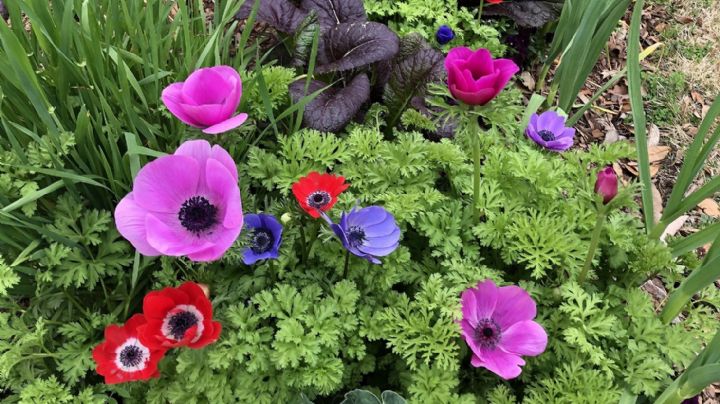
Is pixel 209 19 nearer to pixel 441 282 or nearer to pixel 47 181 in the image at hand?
pixel 47 181

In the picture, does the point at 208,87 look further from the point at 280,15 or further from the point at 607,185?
the point at 280,15

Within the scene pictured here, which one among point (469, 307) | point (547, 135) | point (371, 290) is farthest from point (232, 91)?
point (547, 135)

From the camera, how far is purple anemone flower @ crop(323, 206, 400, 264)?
1.20m

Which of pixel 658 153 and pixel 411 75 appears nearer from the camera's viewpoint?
pixel 411 75

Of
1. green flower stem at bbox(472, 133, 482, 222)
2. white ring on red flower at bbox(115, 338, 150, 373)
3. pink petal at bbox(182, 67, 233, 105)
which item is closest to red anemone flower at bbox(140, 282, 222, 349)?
white ring on red flower at bbox(115, 338, 150, 373)

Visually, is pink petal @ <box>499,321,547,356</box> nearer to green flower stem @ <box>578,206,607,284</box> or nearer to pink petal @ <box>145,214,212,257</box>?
green flower stem @ <box>578,206,607,284</box>

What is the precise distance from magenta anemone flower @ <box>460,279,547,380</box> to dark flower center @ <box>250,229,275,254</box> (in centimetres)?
45

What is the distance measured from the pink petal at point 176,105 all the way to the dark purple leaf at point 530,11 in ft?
5.71

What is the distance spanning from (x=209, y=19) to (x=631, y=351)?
6.65 feet

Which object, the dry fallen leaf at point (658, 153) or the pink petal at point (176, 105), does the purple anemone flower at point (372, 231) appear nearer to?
the pink petal at point (176, 105)

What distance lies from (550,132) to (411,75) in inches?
23.2

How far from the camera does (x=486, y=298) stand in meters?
1.30

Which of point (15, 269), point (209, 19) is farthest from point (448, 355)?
point (209, 19)

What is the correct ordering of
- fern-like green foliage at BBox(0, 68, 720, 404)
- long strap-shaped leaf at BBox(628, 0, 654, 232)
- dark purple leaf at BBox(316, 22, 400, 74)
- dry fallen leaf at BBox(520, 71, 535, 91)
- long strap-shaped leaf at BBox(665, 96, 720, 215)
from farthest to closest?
dry fallen leaf at BBox(520, 71, 535, 91), dark purple leaf at BBox(316, 22, 400, 74), long strap-shaped leaf at BBox(628, 0, 654, 232), long strap-shaped leaf at BBox(665, 96, 720, 215), fern-like green foliage at BBox(0, 68, 720, 404)
